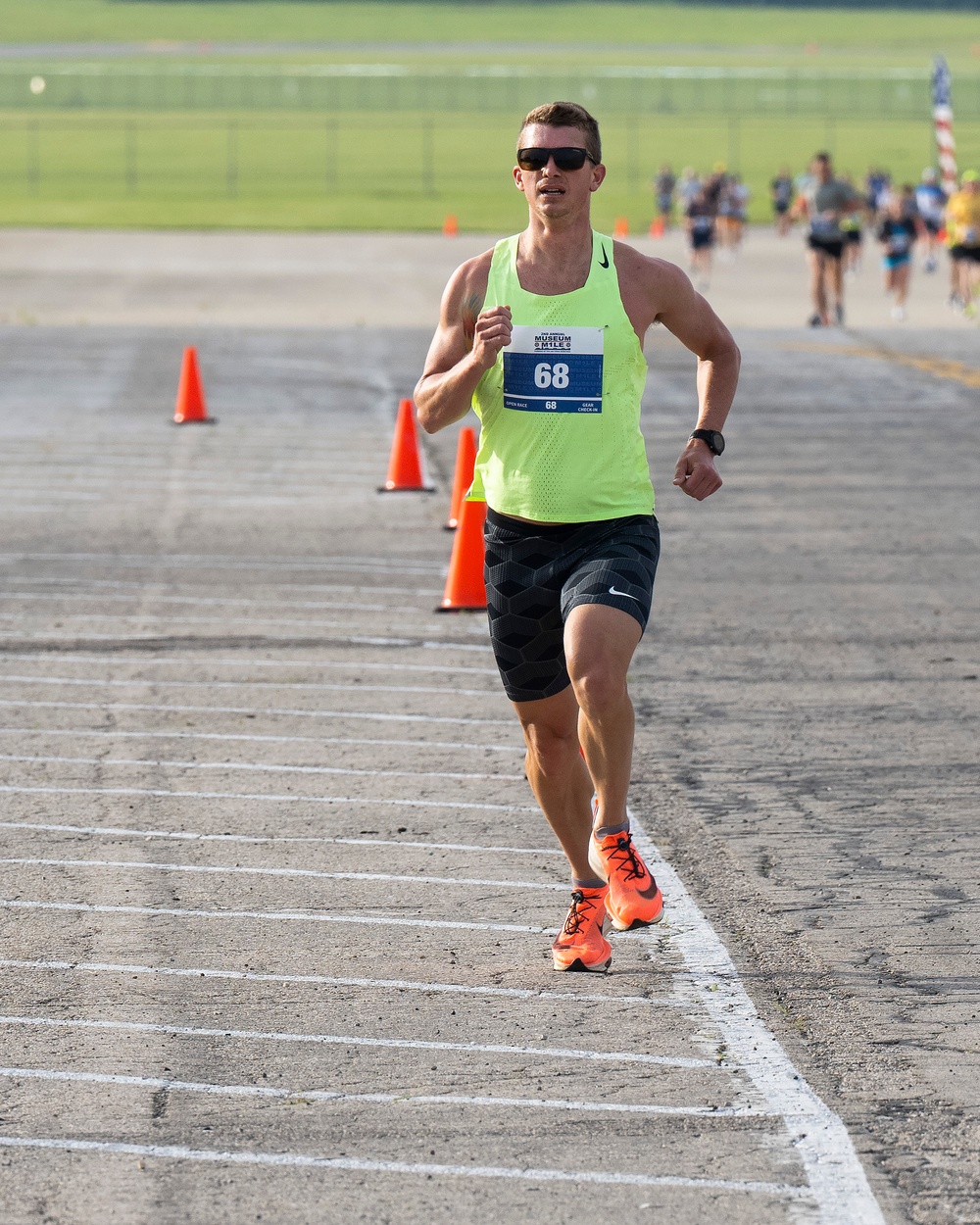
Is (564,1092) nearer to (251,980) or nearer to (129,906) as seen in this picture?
(251,980)

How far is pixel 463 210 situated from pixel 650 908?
47551mm

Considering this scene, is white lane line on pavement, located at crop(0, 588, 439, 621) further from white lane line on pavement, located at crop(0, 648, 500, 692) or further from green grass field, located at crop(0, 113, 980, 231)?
green grass field, located at crop(0, 113, 980, 231)

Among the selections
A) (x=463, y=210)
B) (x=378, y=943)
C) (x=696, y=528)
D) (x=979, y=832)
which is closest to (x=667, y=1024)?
(x=378, y=943)

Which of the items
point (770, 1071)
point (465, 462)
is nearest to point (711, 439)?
point (770, 1071)

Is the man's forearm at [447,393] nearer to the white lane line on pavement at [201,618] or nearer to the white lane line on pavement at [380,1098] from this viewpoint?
the white lane line on pavement at [380,1098]

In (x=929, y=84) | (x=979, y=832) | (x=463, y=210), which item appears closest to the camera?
(x=979, y=832)

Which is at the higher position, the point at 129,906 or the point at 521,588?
the point at 521,588

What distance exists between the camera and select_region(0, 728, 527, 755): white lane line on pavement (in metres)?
7.34

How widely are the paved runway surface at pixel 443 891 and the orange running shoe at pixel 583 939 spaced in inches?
2.5

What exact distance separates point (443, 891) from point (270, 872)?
548 mm

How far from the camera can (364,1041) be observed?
15.1ft

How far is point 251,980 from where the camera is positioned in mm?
4977

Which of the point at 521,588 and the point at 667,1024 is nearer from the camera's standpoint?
the point at 667,1024

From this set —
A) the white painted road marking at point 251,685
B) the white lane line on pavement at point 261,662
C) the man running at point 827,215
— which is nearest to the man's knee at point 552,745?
the white painted road marking at point 251,685
